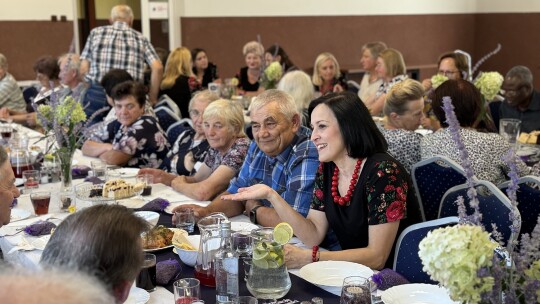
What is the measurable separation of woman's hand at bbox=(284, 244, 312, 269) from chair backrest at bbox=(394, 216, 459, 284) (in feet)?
1.14

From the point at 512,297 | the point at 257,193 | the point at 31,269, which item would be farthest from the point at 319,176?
the point at 31,269

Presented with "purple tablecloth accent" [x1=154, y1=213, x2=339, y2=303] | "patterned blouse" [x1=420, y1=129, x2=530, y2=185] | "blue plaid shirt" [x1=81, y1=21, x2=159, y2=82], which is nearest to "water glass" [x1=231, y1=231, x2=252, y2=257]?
"purple tablecloth accent" [x1=154, y1=213, x2=339, y2=303]

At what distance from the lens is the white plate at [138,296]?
2.29m

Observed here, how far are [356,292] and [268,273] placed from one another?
350 millimetres

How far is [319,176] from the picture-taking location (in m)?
3.04

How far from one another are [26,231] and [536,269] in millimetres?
2203

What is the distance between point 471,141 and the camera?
11.5ft

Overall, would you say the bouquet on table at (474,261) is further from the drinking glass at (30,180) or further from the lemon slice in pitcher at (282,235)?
the drinking glass at (30,180)

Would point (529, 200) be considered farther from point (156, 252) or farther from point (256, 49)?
point (256, 49)

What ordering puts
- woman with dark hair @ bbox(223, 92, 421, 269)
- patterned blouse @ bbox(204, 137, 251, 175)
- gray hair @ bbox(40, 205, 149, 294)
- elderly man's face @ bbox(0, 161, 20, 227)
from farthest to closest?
1. patterned blouse @ bbox(204, 137, 251, 175)
2. woman with dark hair @ bbox(223, 92, 421, 269)
3. elderly man's face @ bbox(0, 161, 20, 227)
4. gray hair @ bbox(40, 205, 149, 294)

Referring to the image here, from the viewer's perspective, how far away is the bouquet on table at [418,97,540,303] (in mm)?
1530

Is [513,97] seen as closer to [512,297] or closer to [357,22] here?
[512,297]

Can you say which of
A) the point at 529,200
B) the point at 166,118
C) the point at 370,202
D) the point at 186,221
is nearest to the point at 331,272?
the point at 370,202

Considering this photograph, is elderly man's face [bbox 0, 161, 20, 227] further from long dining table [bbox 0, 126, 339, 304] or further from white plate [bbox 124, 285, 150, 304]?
white plate [bbox 124, 285, 150, 304]
